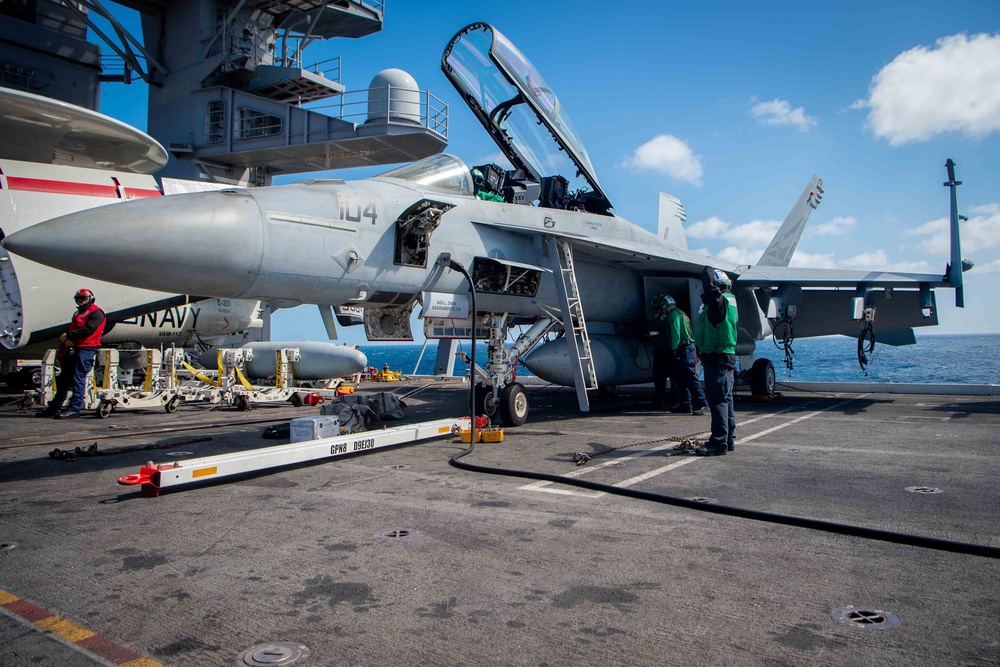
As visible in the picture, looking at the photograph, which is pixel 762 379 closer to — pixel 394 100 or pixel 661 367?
pixel 661 367

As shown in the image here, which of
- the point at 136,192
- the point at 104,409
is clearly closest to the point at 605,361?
the point at 104,409

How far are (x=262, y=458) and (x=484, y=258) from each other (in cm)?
404

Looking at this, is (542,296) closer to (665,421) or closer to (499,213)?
(499,213)

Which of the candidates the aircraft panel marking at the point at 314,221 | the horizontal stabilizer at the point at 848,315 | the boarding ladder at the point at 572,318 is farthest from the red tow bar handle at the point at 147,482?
the horizontal stabilizer at the point at 848,315

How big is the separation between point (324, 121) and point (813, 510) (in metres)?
23.0

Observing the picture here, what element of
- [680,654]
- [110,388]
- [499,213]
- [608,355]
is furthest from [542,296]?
[110,388]

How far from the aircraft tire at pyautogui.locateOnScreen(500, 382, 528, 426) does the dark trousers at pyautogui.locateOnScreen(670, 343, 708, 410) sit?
2971 mm

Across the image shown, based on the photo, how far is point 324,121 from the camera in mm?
23234

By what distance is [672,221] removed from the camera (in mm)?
15422

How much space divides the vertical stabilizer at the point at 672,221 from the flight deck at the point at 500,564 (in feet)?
32.0

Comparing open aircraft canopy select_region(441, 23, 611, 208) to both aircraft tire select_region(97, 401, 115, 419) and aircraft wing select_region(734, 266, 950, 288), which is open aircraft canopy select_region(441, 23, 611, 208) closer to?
aircraft wing select_region(734, 266, 950, 288)

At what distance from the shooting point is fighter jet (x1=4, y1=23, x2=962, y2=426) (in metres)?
5.01

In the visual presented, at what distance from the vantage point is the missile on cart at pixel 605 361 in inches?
368

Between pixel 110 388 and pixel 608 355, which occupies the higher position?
pixel 608 355
